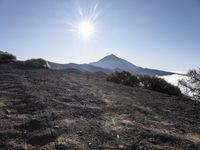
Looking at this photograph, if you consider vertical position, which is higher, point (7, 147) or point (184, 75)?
point (184, 75)

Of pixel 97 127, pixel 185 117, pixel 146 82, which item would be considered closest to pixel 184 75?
pixel 146 82

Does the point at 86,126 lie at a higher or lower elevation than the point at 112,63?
lower

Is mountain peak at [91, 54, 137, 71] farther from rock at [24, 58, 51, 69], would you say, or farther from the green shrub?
the green shrub

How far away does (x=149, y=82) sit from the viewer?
13.3 meters

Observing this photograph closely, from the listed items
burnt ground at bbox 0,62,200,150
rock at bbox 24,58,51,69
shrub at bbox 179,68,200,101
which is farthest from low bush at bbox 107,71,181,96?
burnt ground at bbox 0,62,200,150

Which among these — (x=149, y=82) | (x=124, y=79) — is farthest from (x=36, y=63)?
(x=149, y=82)

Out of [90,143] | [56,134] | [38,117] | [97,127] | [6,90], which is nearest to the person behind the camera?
[90,143]

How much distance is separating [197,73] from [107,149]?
1213cm

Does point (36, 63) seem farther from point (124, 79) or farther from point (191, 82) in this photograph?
point (191, 82)

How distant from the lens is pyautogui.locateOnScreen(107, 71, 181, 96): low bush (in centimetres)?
1284

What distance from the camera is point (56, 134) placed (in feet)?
11.5

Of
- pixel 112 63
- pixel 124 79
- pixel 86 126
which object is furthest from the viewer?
pixel 112 63

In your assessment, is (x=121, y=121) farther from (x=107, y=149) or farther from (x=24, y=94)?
(x=24, y=94)

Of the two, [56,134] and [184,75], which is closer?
[56,134]
